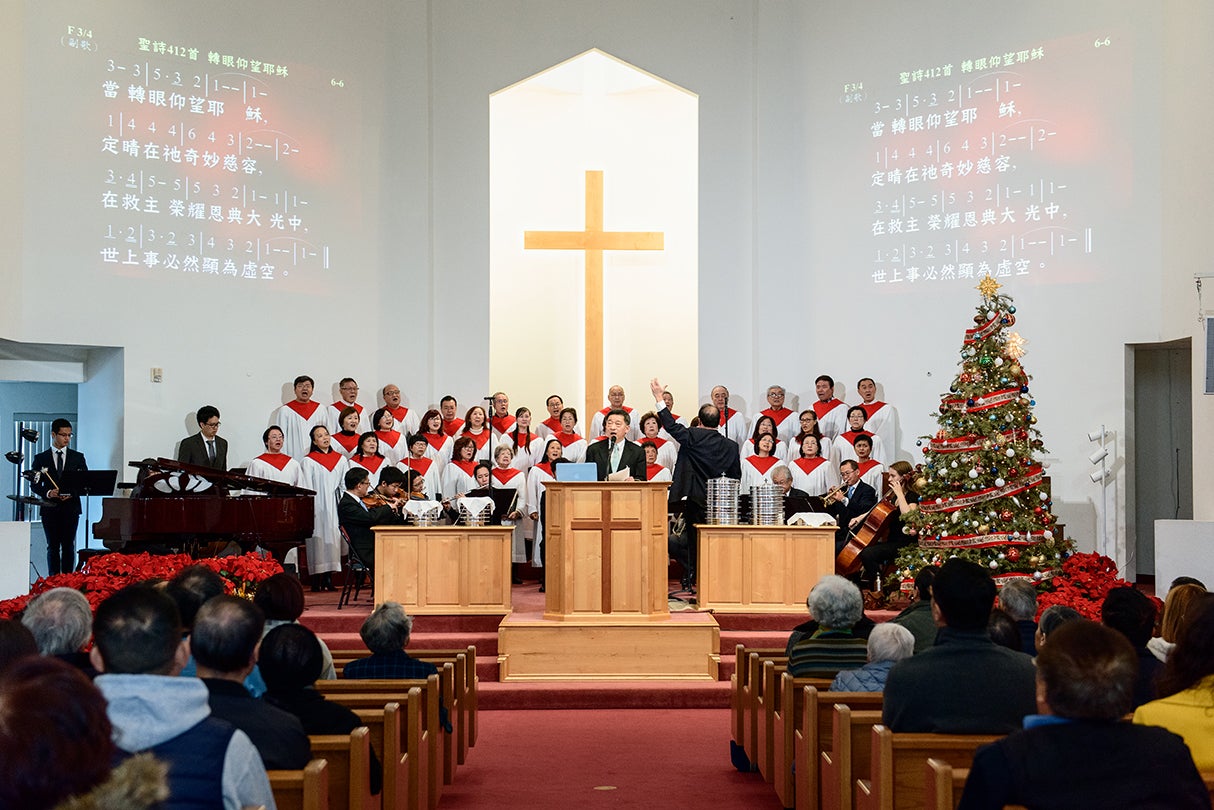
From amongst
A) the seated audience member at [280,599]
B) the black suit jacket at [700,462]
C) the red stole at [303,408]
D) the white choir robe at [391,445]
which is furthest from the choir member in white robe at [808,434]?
the seated audience member at [280,599]

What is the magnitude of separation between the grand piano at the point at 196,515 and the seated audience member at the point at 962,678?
724cm

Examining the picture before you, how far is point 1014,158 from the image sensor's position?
13.2 m

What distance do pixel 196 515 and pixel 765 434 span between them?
18.9ft

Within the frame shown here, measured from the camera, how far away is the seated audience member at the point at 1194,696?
3.25m

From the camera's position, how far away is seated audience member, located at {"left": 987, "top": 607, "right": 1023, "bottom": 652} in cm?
497

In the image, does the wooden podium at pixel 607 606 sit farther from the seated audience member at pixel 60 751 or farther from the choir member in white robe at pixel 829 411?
the seated audience member at pixel 60 751

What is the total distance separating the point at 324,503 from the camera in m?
12.8

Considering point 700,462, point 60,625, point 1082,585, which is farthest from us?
point 700,462

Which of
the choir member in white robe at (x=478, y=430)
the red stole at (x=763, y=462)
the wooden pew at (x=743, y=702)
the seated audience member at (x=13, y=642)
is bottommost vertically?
the wooden pew at (x=743, y=702)

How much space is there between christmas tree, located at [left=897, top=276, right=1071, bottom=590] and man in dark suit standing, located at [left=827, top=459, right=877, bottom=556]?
1.27 meters

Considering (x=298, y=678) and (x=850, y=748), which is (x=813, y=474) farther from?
(x=298, y=678)

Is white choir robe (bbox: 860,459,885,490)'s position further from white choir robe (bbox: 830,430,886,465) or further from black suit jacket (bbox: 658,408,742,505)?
black suit jacket (bbox: 658,408,742,505)

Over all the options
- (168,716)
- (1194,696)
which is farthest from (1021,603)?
(168,716)

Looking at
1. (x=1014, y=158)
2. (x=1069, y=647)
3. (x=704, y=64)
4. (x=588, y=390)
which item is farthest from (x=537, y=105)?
(x=1069, y=647)
